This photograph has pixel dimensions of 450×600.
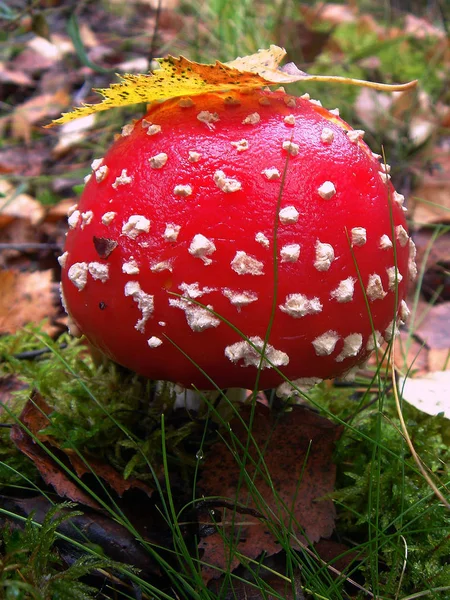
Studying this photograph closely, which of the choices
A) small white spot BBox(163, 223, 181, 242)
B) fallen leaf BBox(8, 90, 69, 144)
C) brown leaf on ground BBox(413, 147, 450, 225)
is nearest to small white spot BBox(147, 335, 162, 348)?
small white spot BBox(163, 223, 181, 242)

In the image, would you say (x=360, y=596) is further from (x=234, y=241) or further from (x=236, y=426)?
(x=234, y=241)

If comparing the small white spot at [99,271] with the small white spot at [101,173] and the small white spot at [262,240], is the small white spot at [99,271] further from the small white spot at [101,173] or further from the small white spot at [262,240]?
the small white spot at [262,240]

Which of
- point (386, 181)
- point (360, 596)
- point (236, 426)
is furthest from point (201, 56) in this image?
point (360, 596)

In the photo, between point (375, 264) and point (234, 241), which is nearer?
point (234, 241)

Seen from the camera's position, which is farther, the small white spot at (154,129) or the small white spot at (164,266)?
the small white spot at (154,129)

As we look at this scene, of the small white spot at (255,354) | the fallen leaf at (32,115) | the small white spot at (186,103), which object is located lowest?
the fallen leaf at (32,115)

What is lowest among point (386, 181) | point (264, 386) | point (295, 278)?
point (264, 386)

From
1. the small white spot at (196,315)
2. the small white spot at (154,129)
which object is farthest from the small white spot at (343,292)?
the small white spot at (154,129)
